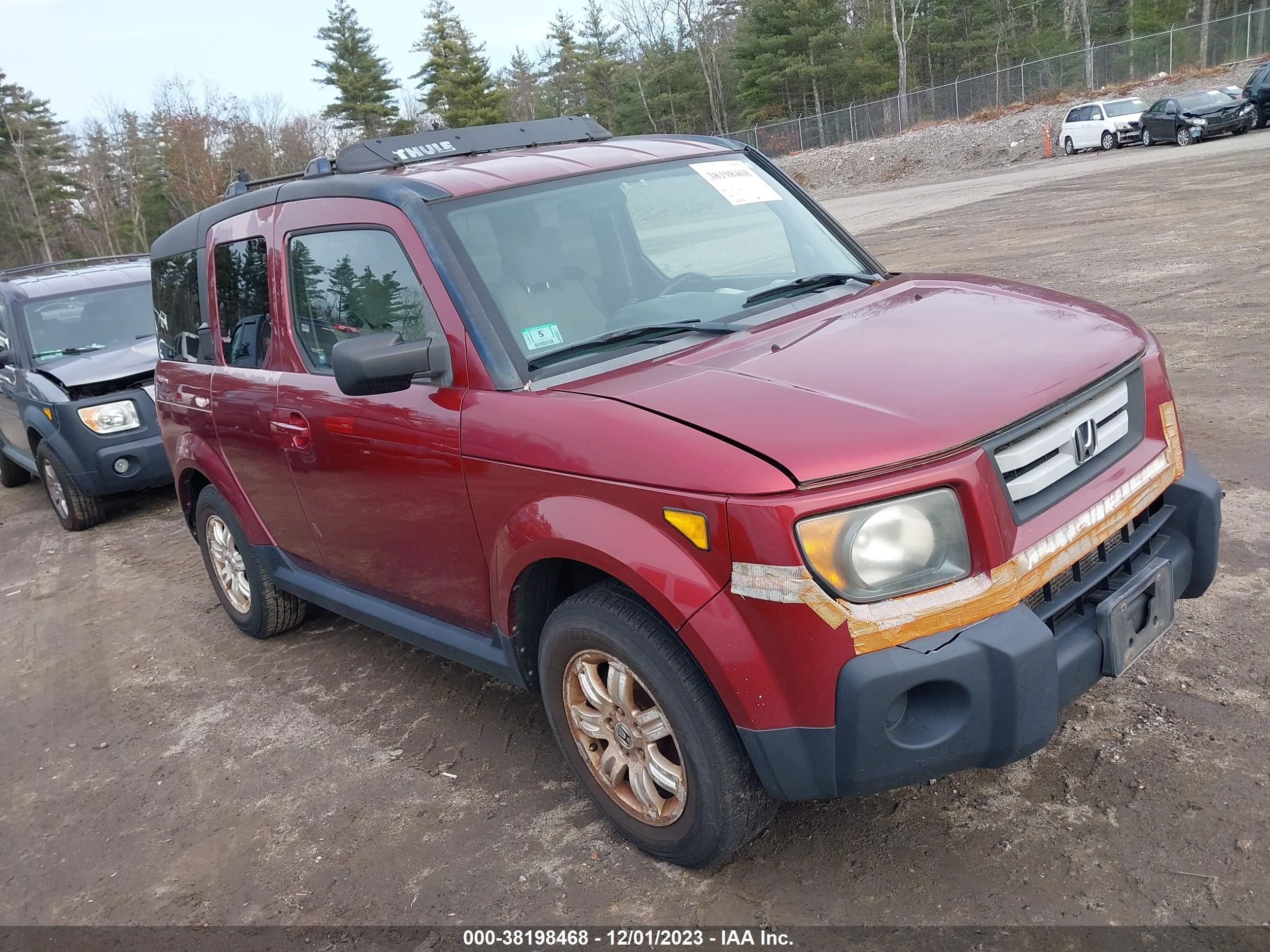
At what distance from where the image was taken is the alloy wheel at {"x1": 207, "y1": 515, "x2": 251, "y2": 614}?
5164mm

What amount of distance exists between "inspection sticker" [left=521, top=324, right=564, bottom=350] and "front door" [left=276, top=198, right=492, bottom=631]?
7.3 inches

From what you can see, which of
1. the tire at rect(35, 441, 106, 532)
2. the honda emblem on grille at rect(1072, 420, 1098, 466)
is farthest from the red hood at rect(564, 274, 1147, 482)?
the tire at rect(35, 441, 106, 532)

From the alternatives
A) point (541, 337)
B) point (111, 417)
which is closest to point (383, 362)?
point (541, 337)

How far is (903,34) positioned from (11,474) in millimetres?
60943

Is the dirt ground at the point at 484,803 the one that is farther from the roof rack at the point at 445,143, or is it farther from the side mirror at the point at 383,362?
the roof rack at the point at 445,143

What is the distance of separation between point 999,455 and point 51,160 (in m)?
79.0

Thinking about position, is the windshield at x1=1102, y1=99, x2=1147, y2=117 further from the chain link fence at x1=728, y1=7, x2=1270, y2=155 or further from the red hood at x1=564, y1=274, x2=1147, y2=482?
the red hood at x1=564, y1=274, x2=1147, y2=482

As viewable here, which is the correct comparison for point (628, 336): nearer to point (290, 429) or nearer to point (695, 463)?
point (695, 463)

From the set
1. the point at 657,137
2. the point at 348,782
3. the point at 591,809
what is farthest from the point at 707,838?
the point at 657,137

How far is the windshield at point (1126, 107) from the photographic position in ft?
104

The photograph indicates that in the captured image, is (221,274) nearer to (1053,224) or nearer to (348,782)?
(348,782)

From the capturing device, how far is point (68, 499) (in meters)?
8.03

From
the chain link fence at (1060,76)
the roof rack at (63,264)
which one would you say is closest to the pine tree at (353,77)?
the chain link fence at (1060,76)

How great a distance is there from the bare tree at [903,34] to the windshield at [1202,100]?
21248 mm
